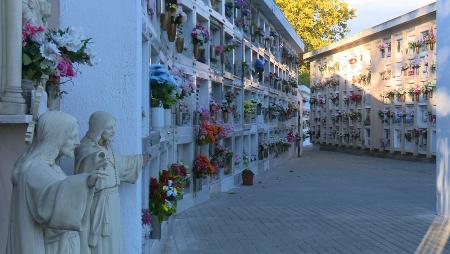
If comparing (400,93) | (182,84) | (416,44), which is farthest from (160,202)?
(400,93)

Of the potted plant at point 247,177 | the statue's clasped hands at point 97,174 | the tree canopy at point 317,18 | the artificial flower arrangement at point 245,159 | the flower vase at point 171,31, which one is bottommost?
the potted plant at point 247,177

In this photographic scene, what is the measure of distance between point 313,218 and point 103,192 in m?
7.58

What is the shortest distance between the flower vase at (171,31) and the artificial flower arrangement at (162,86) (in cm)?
335

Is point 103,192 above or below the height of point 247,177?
above

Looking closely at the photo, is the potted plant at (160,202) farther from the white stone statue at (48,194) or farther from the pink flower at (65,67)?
the white stone statue at (48,194)

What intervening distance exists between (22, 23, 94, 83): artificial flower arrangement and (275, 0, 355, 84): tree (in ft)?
124

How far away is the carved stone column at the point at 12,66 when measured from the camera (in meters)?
4.33

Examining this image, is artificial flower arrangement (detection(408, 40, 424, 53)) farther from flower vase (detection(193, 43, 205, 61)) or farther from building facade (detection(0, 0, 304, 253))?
flower vase (detection(193, 43, 205, 61))

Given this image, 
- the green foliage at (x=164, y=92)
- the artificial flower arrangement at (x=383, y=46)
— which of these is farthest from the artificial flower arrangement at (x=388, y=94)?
the green foliage at (x=164, y=92)

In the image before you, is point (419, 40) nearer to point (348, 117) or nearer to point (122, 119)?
point (348, 117)

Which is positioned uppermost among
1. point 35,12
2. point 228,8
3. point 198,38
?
point 228,8

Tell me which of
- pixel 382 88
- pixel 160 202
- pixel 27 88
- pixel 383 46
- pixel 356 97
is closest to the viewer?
pixel 27 88

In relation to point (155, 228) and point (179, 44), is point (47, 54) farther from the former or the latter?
point (179, 44)

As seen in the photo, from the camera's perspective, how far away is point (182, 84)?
1029cm
